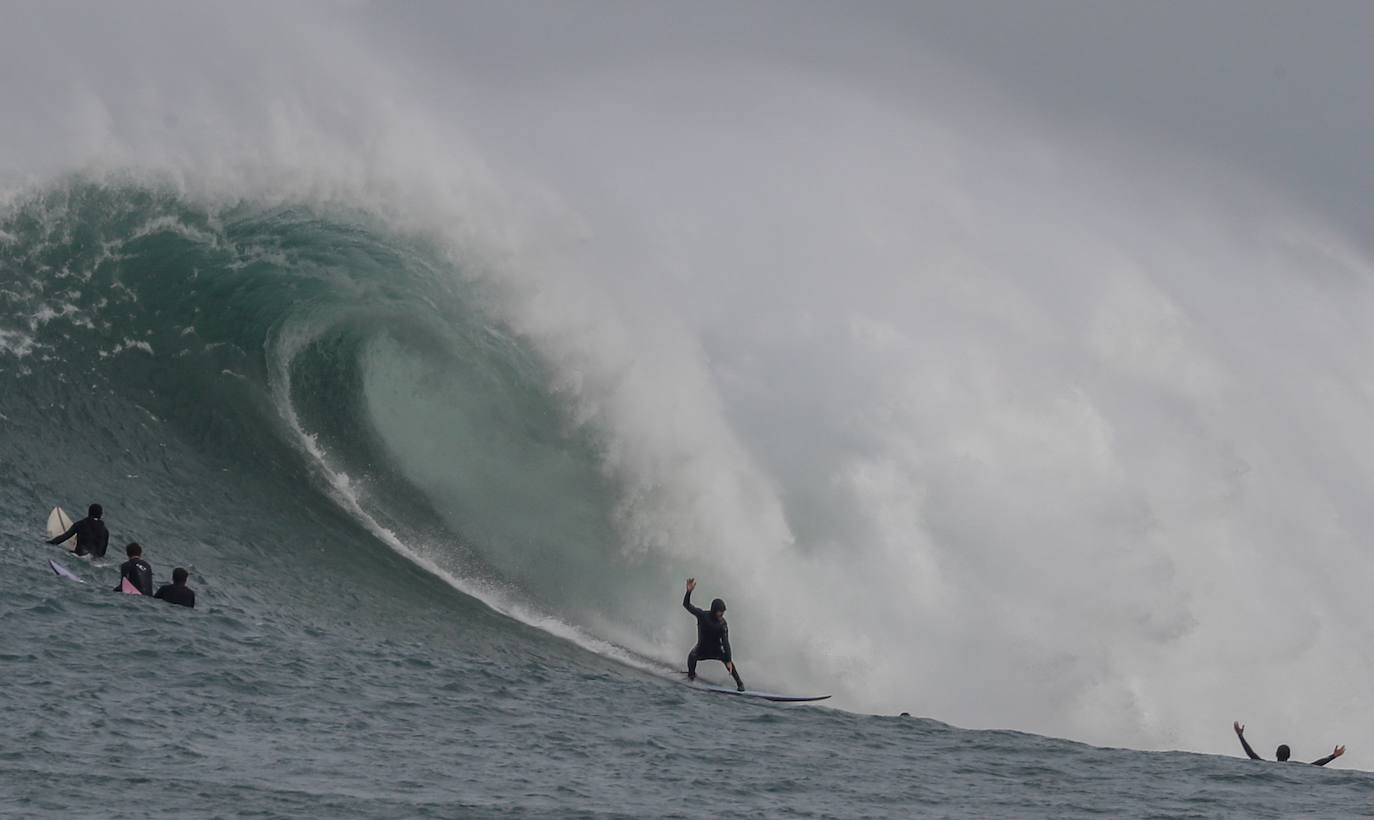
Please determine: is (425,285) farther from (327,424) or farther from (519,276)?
(327,424)

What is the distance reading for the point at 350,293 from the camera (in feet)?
77.3

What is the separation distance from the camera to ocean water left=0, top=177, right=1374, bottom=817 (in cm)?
1277

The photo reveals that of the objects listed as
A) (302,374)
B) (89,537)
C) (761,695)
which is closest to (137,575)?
(89,537)

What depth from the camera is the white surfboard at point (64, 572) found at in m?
16.4

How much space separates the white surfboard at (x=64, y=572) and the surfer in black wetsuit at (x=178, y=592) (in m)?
0.84

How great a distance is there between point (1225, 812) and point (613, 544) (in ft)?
31.6

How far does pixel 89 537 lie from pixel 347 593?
2.92 metres

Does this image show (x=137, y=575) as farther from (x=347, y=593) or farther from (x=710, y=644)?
(x=710, y=644)

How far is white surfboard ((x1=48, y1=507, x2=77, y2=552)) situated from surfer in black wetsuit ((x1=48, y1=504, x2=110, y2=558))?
89 mm

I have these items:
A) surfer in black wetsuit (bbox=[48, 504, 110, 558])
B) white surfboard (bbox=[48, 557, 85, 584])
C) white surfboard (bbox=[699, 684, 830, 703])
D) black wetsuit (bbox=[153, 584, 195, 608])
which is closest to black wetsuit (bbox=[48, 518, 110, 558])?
surfer in black wetsuit (bbox=[48, 504, 110, 558])

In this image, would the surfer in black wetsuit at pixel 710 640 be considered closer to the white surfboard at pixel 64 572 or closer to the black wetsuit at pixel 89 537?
the black wetsuit at pixel 89 537

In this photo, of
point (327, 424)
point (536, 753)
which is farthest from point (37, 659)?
point (327, 424)

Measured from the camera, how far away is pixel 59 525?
57.3ft

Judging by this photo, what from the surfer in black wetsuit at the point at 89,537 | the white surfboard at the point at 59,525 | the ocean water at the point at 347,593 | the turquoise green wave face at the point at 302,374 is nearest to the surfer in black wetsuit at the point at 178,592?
the ocean water at the point at 347,593
